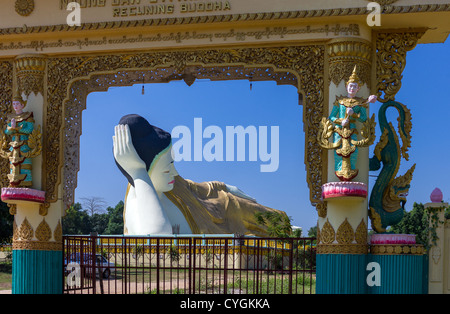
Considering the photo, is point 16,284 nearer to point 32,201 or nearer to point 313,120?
point 32,201

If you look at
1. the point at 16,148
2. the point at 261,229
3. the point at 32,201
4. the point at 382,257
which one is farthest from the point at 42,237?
the point at 261,229

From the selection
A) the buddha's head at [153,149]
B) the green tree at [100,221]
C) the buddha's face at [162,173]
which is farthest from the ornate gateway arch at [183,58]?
the green tree at [100,221]

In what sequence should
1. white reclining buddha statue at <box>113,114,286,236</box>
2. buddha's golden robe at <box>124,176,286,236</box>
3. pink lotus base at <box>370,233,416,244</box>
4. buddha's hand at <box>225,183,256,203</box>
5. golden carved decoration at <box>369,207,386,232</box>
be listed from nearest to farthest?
pink lotus base at <box>370,233,416,244</box>, golden carved decoration at <box>369,207,386,232</box>, white reclining buddha statue at <box>113,114,286,236</box>, buddha's golden robe at <box>124,176,286,236</box>, buddha's hand at <box>225,183,256,203</box>

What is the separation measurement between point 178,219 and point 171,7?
47.9 feet

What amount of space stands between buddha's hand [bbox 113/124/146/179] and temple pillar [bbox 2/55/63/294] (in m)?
11.0

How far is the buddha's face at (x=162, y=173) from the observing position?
2150cm

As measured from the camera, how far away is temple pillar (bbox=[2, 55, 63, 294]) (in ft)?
29.1

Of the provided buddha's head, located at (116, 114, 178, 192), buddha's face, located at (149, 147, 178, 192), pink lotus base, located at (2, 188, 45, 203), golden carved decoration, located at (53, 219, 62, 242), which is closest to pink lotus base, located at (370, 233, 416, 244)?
golden carved decoration, located at (53, 219, 62, 242)

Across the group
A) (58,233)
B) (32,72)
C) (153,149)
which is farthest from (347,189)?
(153,149)

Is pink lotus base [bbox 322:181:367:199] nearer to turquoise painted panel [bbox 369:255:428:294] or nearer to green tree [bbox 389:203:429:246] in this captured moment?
turquoise painted panel [bbox 369:255:428:294]

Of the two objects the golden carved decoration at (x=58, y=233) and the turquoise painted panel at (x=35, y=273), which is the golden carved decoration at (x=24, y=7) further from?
the turquoise painted panel at (x=35, y=273)

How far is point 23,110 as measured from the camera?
30.0ft

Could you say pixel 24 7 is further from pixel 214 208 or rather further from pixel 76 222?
pixel 76 222

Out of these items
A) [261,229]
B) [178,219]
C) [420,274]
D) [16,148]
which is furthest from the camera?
[261,229]
